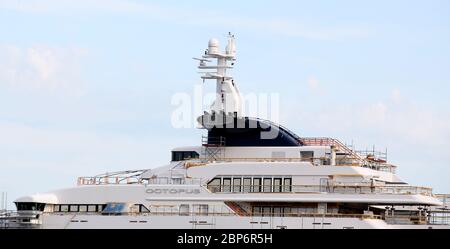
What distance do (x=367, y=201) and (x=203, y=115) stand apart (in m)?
10.2

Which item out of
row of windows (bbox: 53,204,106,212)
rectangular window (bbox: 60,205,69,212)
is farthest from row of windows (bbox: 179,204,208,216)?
rectangular window (bbox: 60,205,69,212)

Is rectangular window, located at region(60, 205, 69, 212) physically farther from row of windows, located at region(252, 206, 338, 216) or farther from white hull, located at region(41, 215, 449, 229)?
row of windows, located at region(252, 206, 338, 216)

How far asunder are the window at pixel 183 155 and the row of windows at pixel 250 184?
3.39 meters

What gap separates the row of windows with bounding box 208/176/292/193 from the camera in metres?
57.8

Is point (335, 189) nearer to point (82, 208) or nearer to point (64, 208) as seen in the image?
point (82, 208)

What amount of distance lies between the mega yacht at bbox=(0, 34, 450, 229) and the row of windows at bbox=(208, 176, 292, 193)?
0.15 feet

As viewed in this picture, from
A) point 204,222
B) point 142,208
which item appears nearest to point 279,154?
point 204,222

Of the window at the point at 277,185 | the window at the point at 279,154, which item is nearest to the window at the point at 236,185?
the window at the point at 277,185

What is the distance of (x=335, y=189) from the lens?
57.0 metres

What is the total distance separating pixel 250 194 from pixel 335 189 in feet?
13.0

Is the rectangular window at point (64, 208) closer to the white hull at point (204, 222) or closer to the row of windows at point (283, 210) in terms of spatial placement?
the white hull at point (204, 222)

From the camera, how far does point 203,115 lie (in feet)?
202

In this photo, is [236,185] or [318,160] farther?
[318,160]
